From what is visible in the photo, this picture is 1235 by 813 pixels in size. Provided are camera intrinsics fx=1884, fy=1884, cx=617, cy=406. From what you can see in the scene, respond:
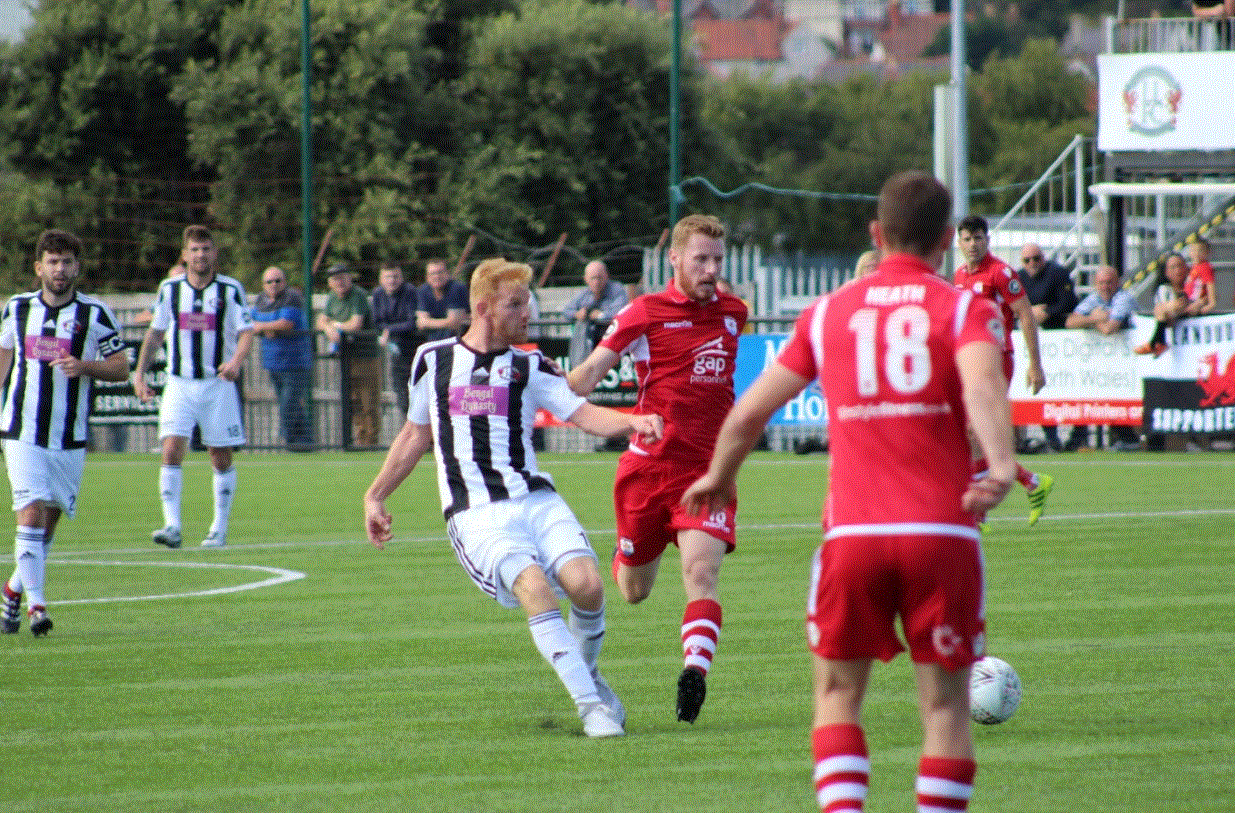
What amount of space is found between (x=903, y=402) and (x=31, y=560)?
6661 mm

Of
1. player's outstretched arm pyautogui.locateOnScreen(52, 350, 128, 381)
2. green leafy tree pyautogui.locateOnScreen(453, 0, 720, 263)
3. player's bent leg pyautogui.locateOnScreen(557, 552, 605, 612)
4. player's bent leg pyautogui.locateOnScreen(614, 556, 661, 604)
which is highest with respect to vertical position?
green leafy tree pyautogui.locateOnScreen(453, 0, 720, 263)

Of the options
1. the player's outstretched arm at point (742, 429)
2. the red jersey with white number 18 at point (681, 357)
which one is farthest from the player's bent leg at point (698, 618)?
the player's outstretched arm at point (742, 429)

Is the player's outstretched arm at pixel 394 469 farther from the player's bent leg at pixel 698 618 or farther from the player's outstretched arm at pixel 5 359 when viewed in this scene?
the player's outstretched arm at pixel 5 359

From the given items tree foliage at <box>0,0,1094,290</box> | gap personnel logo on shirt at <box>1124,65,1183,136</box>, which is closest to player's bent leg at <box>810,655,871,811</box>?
gap personnel logo on shirt at <box>1124,65,1183,136</box>

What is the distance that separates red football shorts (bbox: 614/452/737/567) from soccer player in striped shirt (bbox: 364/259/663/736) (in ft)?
2.73

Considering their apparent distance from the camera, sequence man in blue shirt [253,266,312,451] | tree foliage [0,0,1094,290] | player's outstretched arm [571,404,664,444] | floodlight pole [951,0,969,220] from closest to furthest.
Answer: player's outstretched arm [571,404,664,444]
man in blue shirt [253,266,312,451]
floodlight pole [951,0,969,220]
tree foliage [0,0,1094,290]

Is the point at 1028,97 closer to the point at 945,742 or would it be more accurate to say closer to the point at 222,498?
the point at 222,498

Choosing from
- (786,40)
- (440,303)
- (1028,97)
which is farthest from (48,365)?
(786,40)

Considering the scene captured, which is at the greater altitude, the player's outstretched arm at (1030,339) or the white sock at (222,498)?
the player's outstretched arm at (1030,339)

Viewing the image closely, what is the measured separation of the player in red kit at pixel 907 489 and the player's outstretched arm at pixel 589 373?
2.94 m

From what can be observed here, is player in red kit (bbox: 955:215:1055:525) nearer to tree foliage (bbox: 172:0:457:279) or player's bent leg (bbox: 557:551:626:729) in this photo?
player's bent leg (bbox: 557:551:626:729)

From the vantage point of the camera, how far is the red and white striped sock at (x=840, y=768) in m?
4.77

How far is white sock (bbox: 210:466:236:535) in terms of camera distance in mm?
14516

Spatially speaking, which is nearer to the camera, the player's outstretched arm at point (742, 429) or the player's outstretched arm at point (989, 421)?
the player's outstretched arm at point (989, 421)
